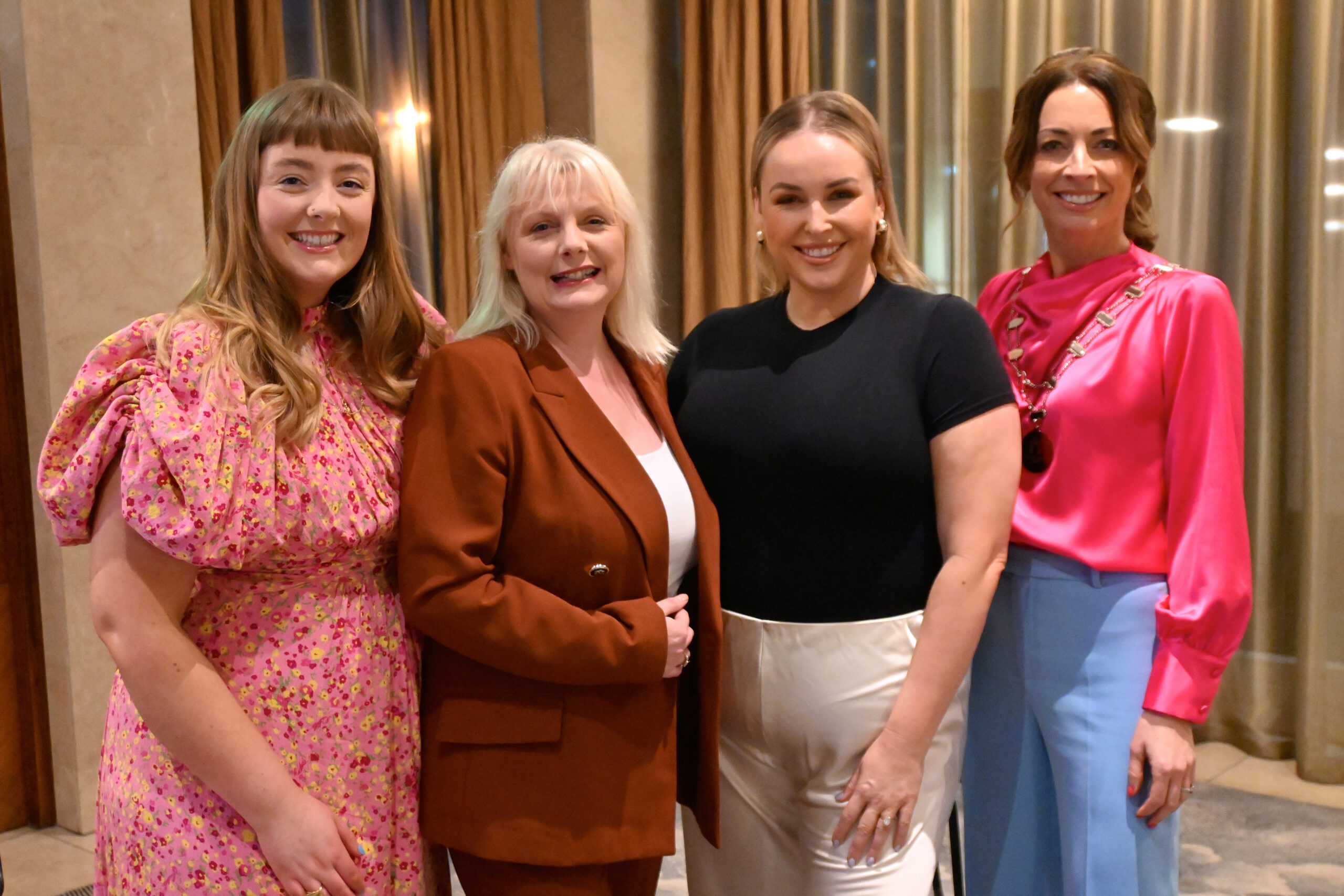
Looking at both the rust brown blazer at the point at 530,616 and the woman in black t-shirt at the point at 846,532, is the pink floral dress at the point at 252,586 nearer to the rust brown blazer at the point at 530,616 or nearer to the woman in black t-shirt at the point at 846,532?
the rust brown blazer at the point at 530,616

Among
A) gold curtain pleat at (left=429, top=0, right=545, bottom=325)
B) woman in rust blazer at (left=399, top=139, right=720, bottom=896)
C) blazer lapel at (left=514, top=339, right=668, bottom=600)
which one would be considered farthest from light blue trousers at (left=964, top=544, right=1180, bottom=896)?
gold curtain pleat at (left=429, top=0, right=545, bottom=325)

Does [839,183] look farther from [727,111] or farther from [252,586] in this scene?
[727,111]

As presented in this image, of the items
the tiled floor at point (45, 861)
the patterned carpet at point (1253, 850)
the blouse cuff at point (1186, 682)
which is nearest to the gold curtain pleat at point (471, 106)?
the tiled floor at point (45, 861)

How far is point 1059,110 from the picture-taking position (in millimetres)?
1897

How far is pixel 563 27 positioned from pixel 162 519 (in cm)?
349

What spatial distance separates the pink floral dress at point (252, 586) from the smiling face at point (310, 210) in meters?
0.10

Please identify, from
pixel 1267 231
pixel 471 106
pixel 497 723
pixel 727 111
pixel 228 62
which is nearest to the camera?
pixel 497 723

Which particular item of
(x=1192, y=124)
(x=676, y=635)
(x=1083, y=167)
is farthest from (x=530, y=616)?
(x=1192, y=124)

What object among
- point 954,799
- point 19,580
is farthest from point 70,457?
point 19,580

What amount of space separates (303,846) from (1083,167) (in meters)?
1.55

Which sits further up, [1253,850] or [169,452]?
[169,452]

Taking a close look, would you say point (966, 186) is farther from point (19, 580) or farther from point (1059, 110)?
point (19, 580)

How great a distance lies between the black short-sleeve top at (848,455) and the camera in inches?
65.7

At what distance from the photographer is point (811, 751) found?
171 centimetres
